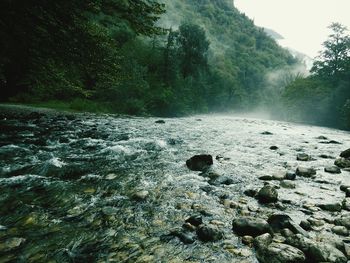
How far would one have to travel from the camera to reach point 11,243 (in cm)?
293

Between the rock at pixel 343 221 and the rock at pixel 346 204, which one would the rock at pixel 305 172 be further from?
the rock at pixel 343 221

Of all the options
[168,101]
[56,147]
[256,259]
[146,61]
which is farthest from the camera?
[146,61]

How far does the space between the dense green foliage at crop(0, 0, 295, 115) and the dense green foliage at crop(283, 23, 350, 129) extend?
2373 cm

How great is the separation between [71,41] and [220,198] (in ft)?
27.3

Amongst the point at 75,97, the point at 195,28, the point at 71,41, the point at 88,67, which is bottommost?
the point at 75,97

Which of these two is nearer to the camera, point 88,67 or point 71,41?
point 71,41

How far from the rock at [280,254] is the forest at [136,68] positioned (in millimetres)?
8985

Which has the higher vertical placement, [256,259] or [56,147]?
[256,259]

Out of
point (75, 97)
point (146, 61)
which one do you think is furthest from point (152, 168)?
point (146, 61)

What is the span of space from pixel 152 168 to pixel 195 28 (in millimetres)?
62602

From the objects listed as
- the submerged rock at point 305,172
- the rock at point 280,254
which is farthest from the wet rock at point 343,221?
the submerged rock at point 305,172

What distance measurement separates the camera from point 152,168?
259 inches

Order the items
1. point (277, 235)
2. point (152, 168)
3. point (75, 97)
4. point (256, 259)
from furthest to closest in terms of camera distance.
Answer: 1. point (75, 97)
2. point (152, 168)
3. point (277, 235)
4. point (256, 259)

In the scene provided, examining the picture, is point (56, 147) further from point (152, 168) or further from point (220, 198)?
point (220, 198)
